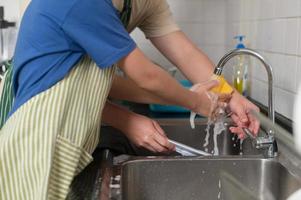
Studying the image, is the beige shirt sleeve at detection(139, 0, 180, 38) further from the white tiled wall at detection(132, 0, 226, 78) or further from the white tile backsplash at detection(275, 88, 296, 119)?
the white tiled wall at detection(132, 0, 226, 78)

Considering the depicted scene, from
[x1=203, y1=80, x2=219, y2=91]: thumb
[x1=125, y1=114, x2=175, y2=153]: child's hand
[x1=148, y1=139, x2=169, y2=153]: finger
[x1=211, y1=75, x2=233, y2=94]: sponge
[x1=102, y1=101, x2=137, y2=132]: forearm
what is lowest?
[x1=148, y1=139, x2=169, y2=153]: finger

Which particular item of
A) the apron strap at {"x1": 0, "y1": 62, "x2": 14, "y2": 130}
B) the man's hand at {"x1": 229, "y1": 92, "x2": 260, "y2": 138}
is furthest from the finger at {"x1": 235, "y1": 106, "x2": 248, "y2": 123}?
the apron strap at {"x1": 0, "y1": 62, "x2": 14, "y2": 130}

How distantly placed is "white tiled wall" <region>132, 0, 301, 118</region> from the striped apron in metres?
0.57

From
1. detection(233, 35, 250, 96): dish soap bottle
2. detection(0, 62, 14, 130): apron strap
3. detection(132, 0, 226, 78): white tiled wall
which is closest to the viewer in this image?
detection(0, 62, 14, 130): apron strap

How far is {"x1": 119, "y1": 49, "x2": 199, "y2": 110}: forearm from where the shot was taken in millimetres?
758

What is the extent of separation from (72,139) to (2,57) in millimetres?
1249

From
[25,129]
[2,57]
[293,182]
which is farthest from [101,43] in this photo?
[2,57]

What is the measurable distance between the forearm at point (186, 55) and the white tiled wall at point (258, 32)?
20 centimetres

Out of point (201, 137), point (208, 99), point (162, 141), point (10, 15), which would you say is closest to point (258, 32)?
point (201, 137)

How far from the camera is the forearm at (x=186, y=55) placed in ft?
3.78

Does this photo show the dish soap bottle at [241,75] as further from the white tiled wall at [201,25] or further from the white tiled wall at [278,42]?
the white tiled wall at [201,25]

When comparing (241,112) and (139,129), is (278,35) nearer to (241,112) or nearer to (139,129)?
(241,112)

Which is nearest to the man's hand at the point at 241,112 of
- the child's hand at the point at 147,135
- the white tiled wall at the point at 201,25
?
the child's hand at the point at 147,135

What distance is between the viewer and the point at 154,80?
0.80 metres
